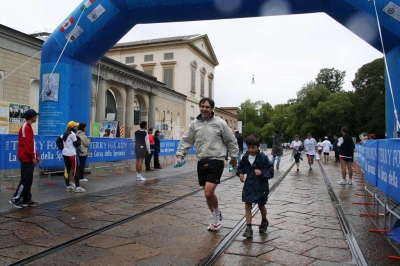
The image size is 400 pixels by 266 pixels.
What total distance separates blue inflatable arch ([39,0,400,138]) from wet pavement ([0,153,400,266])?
340cm

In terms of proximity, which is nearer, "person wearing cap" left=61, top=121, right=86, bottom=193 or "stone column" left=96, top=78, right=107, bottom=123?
"person wearing cap" left=61, top=121, right=86, bottom=193

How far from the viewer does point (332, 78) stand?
219ft

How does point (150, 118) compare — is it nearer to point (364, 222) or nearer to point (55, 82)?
point (55, 82)

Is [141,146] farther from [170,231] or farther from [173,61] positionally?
[173,61]

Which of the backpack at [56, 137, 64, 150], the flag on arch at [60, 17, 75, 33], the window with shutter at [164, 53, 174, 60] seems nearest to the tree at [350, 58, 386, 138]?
the window with shutter at [164, 53, 174, 60]

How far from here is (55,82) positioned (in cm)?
989

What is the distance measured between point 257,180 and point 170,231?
128cm

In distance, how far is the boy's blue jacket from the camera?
13.9 ft

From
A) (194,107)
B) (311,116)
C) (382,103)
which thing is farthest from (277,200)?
(311,116)

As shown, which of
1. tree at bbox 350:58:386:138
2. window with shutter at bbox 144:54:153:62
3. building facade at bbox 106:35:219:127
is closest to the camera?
building facade at bbox 106:35:219:127

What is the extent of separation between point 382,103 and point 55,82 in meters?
45.2

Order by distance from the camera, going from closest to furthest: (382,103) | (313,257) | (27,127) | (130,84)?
(313,257), (27,127), (130,84), (382,103)

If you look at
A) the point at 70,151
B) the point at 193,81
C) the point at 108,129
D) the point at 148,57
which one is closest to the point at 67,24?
the point at 70,151

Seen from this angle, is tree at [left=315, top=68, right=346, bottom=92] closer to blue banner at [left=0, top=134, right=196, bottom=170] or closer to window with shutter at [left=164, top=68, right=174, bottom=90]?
window with shutter at [left=164, top=68, right=174, bottom=90]
